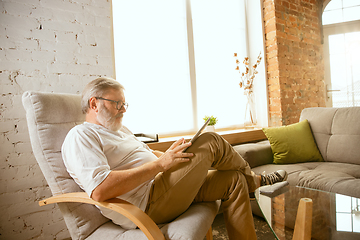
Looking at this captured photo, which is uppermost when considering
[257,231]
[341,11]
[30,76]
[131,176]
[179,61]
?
[341,11]

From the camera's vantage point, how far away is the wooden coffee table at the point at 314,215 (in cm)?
102

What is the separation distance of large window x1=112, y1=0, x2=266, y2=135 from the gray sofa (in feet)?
3.15

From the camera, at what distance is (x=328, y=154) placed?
2.25 metres

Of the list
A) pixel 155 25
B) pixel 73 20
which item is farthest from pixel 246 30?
pixel 73 20

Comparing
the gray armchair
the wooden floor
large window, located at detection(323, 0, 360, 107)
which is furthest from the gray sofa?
large window, located at detection(323, 0, 360, 107)

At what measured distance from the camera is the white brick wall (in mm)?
1714

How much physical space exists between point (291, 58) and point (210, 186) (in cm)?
280

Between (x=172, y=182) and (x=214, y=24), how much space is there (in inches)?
105

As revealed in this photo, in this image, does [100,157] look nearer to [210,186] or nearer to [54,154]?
[54,154]

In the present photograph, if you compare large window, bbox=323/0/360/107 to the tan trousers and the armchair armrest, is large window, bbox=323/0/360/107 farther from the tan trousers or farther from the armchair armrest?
the armchair armrest

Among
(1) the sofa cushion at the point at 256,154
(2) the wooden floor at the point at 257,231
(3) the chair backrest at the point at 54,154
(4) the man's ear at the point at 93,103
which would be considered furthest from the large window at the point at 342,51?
(3) the chair backrest at the point at 54,154

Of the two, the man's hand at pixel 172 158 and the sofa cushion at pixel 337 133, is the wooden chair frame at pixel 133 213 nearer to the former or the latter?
the man's hand at pixel 172 158

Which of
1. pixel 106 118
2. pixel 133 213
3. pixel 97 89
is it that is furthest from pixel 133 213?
pixel 97 89

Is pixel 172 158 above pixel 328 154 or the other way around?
above
